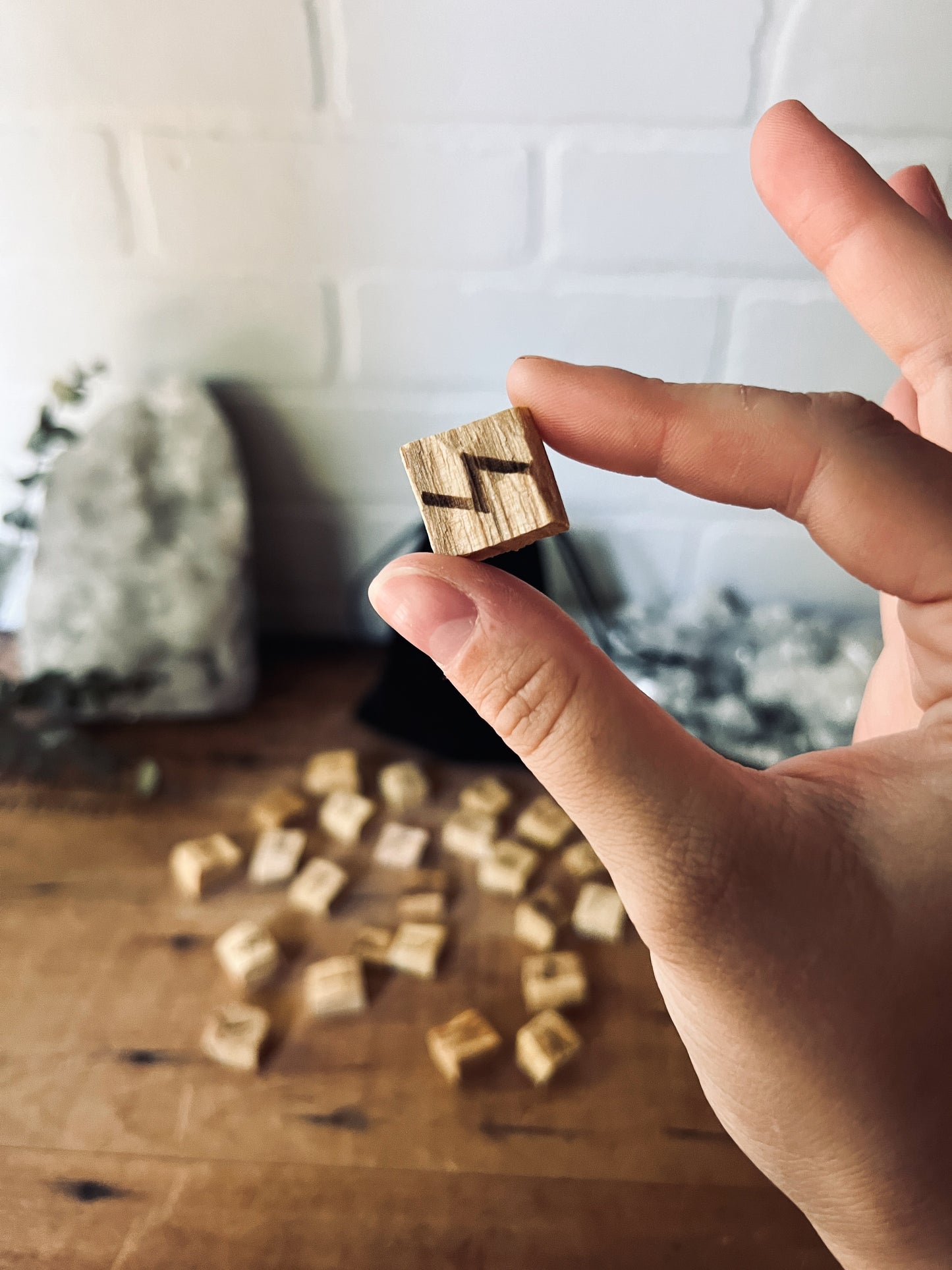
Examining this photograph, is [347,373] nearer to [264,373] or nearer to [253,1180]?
[264,373]

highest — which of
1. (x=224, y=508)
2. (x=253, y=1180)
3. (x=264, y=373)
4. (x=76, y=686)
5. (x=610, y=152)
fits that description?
(x=610, y=152)

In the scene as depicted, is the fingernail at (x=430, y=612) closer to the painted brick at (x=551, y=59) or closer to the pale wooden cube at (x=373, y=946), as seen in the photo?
the pale wooden cube at (x=373, y=946)

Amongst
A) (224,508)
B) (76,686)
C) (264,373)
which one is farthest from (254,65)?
(76,686)

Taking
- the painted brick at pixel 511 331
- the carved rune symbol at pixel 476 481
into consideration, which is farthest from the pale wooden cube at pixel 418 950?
the painted brick at pixel 511 331

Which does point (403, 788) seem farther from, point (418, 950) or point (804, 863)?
point (804, 863)

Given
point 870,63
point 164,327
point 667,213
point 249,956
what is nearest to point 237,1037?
point 249,956

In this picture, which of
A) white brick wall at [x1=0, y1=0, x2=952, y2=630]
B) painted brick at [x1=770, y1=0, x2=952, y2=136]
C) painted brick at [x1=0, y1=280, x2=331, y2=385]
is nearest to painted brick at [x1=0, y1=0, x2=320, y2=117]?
white brick wall at [x1=0, y1=0, x2=952, y2=630]

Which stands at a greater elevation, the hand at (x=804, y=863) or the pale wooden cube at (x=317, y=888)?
the hand at (x=804, y=863)
